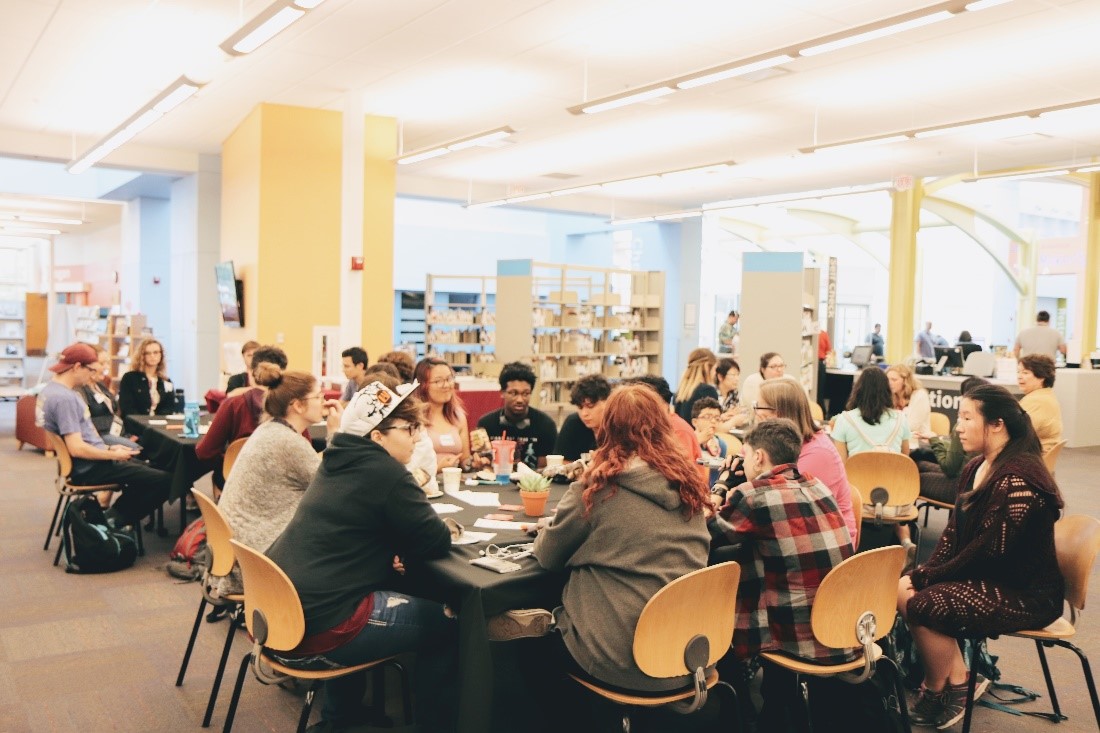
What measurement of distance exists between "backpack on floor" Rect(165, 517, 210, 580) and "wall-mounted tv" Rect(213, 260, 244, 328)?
15.5ft

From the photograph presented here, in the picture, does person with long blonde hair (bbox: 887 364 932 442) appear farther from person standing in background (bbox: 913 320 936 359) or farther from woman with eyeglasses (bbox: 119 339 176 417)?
person standing in background (bbox: 913 320 936 359)

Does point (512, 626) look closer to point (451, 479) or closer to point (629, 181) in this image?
point (451, 479)

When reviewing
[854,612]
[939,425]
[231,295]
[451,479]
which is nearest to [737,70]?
[939,425]

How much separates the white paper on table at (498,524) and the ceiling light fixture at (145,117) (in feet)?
16.3

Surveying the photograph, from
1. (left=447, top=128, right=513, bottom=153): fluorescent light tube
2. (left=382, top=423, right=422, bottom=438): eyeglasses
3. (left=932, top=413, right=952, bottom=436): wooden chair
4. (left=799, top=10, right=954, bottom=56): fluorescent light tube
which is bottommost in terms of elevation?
(left=932, top=413, right=952, bottom=436): wooden chair

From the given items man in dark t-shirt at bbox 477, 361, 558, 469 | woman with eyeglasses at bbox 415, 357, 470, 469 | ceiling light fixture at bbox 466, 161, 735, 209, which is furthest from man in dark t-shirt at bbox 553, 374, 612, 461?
ceiling light fixture at bbox 466, 161, 735, 209

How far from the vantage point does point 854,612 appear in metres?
2.80

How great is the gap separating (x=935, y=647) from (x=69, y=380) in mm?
5059

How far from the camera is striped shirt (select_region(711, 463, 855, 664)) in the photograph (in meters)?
2.83

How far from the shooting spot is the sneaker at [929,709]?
3.33 meters

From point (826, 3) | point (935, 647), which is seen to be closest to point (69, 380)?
point (935, 647)

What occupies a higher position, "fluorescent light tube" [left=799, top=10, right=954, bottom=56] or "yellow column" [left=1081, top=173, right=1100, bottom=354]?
"fluorescent light tube" [left=799, top=10, right=954, bottom=56]

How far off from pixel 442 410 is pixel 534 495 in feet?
5.60

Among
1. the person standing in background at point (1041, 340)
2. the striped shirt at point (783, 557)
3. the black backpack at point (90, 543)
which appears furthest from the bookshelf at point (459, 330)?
the striped shirt at point (783, 557)
